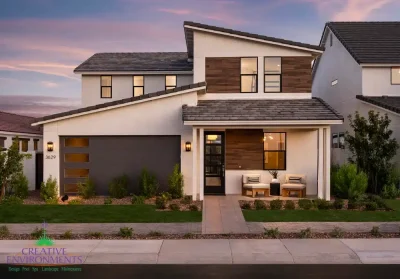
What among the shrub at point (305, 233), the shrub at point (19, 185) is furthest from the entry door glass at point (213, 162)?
the shrub at point (19, 185)

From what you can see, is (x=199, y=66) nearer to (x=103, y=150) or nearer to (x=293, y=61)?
(x=293, y=61)

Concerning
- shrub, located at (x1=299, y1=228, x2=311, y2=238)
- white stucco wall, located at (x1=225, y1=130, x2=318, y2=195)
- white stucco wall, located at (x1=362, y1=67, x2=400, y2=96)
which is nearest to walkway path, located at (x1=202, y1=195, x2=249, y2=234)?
white stucco wall, located at (x1=225, y1=130, x2=318, y2=195)

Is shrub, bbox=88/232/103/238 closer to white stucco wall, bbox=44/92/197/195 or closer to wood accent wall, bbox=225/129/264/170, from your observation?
white stucco wall, bbox=44/92/197/195

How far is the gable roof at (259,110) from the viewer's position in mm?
15641

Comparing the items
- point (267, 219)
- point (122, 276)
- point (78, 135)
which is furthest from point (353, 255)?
point (78, 135)

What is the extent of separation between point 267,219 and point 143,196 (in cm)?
574

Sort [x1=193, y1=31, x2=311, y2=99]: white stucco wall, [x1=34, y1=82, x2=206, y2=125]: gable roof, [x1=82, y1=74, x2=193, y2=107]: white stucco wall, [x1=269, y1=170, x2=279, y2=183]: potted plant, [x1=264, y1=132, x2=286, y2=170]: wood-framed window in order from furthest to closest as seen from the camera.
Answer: [x1=82, y1=74, x2=193, y2=107]: white stucco wall → [x1=193, y1=31, x2=311, y2=99]: white stucco wall → [x1=264, y1=132, x2=286, y2=170]: wood-framed window → [x1=269, y1=170, x2=279, y2=183]: potted plant → [x1=34, y1=82, x2=206, y2=125]: gable roof

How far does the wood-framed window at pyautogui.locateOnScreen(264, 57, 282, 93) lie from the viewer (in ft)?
59.2

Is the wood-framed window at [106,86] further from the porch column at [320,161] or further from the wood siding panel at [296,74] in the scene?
the porch column at [320,161]

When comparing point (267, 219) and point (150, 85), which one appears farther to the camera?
point (150, 85)

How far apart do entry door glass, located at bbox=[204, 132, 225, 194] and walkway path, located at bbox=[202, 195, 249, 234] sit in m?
0.87

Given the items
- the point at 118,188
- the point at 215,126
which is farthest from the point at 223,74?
the point at 118,188

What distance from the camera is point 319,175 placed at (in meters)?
16.1

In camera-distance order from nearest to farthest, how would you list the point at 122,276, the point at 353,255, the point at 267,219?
1. the point at 122,276
2. the point at 353,255
3. the point at 267,219
